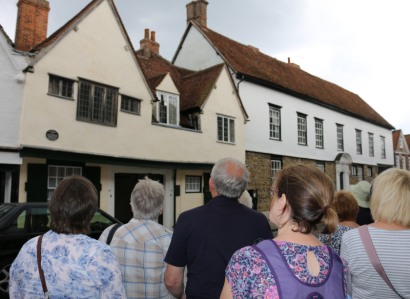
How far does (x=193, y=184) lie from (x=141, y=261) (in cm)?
1244

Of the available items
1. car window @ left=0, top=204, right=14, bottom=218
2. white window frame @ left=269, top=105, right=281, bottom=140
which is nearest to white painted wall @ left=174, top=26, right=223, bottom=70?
white window frame @ left=269, top=105, right=281, bottom=140

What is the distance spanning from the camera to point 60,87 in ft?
34.7

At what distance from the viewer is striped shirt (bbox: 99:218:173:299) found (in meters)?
2.83

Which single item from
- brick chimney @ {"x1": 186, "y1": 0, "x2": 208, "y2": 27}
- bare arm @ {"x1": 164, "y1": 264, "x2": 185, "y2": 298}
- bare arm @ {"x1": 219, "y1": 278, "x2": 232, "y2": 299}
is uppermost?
brick chimney @ {"x1": 186, "y1": 0, "x2": 208, "y2": 27}

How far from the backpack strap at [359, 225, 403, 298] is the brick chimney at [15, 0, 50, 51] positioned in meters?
12.8

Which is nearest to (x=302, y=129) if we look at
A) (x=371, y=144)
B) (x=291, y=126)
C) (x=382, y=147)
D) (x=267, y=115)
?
(x=291, y=126)

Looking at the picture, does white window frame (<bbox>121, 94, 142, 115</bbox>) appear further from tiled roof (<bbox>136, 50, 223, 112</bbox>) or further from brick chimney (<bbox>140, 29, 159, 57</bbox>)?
brick chimney (<bbox>140, 29, 159, 57</bbox>)

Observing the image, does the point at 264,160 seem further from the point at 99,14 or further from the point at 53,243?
the point at 53,243

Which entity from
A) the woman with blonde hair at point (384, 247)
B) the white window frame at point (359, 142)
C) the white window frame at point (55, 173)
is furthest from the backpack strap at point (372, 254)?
the white window frame at point (359, 142)

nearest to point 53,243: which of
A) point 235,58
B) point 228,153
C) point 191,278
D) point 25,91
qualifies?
point 191,278

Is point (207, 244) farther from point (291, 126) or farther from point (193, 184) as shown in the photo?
point (291, 126)

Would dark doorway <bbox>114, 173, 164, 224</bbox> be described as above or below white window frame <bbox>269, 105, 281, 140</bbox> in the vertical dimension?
below

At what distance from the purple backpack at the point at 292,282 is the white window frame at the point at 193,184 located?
13502mm

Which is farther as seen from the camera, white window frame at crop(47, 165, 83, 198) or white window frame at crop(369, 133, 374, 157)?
white window frame at crop(369, 133, 374, 157)
